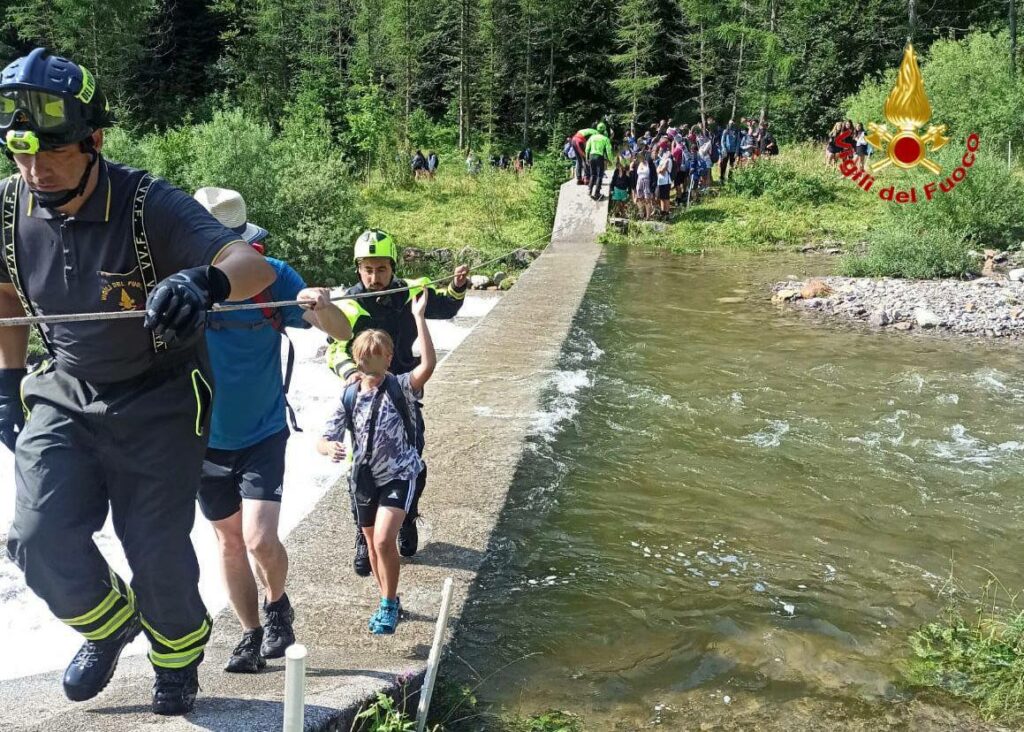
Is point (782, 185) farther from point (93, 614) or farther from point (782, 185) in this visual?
point (93, 614)

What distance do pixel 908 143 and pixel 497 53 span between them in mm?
29478

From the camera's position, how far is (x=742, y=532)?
17.0 feet

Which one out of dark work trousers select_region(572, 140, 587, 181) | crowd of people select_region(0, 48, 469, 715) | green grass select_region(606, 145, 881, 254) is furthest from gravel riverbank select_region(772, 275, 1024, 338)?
crowd of people select_region(0, 48, 469, 715)

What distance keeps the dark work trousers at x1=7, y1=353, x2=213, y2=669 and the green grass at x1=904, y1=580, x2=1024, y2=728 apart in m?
2.98

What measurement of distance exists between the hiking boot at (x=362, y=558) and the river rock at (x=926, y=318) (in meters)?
9.61

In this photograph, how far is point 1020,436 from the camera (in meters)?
7.19

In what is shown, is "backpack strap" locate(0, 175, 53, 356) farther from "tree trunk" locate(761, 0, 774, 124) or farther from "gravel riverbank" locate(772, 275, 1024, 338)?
"tree trunk" locate(761, 0, 774, 124)

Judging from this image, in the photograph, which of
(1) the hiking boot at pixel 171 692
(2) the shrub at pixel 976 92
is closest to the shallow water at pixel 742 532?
(1) the hiking boot at pixel 171 692

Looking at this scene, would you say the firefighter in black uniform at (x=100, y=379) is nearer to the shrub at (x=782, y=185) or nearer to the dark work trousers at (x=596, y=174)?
the dark work trousers at (x=596, y=174)

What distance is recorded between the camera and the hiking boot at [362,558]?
12.9 feet

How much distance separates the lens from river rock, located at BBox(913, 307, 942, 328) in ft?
37.0

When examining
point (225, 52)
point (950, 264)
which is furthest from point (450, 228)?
point (225, 52)

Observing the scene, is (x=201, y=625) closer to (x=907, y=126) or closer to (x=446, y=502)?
(x=446, y=502)

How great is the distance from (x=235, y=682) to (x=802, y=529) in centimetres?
359
